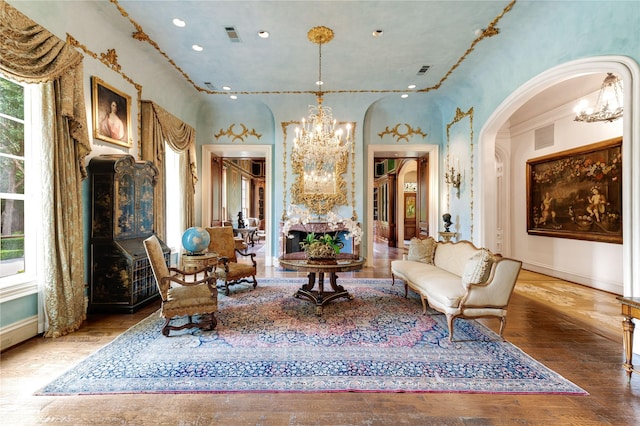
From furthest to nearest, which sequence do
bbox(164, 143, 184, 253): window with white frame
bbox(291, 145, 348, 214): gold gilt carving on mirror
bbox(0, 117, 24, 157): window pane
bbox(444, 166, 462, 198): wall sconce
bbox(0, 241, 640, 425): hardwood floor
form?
bbox(291, 145, 348, 214): gold gilt carving on mirror, bbox(444, 166, 462, 198): wall sconce, bbox(164, 143, 184, 253): window with white frame, bbox(0, 117, 24, 157): window pane, bbox(0, 241, 640, 425): hardwood floor

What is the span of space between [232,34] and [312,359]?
459 centimetres

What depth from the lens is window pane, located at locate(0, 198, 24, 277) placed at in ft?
9.76

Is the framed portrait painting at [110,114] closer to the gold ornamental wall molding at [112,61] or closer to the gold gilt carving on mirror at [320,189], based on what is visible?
the gold ornamental wall molding at [112,61]

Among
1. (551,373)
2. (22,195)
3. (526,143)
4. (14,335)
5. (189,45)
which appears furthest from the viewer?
(526,143)

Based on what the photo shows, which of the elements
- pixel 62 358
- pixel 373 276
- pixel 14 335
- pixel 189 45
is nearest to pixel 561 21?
pixel 373 276

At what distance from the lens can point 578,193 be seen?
5.48 m

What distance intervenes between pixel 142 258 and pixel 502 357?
4522 mm

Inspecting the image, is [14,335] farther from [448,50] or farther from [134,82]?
[448,50]

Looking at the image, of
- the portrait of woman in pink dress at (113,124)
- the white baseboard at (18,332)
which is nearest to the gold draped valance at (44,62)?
the portrait of woman in pink dress at (113,124)

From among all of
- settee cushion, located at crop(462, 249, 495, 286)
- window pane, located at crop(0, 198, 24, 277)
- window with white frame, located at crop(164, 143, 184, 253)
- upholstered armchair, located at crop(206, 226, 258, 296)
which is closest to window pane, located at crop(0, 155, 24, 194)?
window pane, located at crop(0, 198, 24, 277)

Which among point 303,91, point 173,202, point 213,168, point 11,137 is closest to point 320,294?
point 11,137

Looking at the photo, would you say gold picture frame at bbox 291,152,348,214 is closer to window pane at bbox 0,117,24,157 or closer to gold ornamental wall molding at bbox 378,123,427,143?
gold ornamental wall molding at bbox 378,123,427,143

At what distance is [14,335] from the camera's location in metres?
2.86

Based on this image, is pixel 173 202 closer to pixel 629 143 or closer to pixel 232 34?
pixel 232 34
